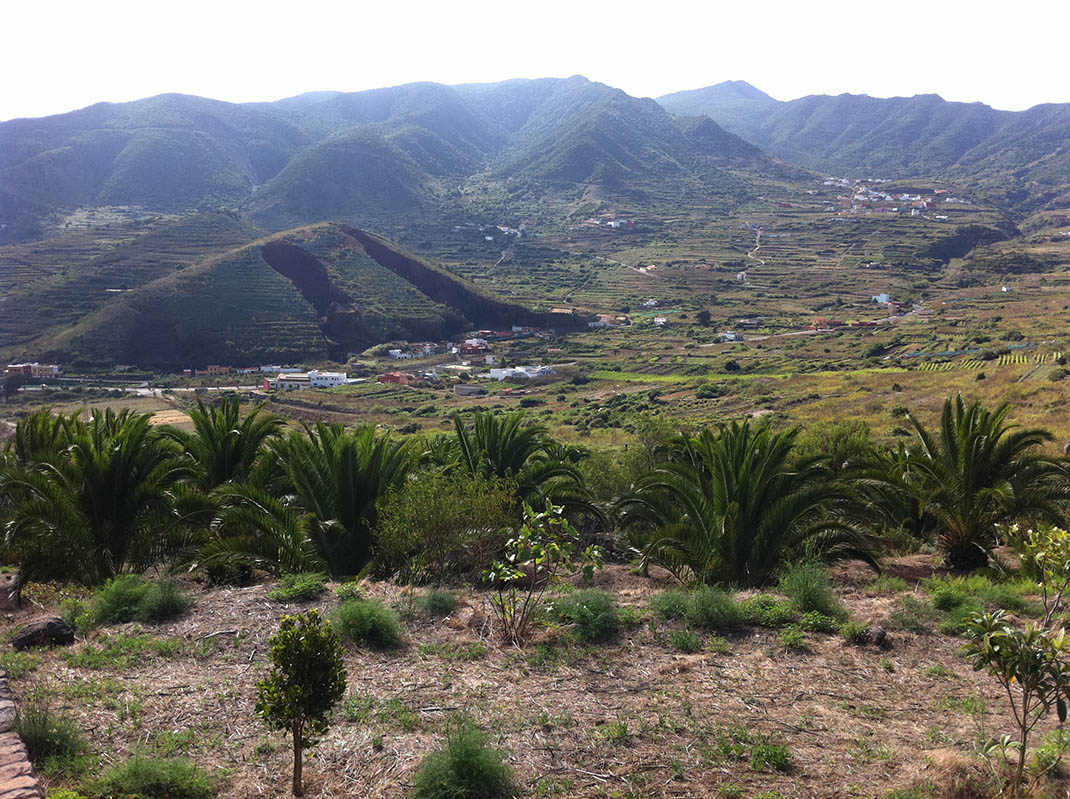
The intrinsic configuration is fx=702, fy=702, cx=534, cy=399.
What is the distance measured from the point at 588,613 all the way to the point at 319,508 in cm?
439

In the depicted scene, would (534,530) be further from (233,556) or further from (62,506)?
(62,506)

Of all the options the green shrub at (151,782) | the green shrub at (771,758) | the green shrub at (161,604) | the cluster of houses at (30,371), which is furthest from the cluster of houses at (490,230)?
the green shrub at (151,782)

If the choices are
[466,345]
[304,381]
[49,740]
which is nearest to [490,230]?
[466,345]

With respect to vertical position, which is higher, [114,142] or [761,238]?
[114,142]

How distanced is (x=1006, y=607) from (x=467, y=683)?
16.0 ft

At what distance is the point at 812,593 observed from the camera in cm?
635

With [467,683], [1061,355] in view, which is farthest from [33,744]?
[1061,355]

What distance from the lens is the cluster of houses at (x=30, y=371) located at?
61.5 m

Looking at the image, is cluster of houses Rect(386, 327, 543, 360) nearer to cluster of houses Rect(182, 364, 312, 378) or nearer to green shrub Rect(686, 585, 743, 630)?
cluster of houses Rect(182, 364, 312, 378)

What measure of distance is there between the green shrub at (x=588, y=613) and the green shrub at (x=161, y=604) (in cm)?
346

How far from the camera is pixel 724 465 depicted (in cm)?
795

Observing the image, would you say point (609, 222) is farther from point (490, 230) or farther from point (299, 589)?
point (299, 589)

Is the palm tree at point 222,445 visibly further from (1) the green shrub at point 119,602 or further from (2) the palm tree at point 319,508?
(1) the green shrub at point 119,602

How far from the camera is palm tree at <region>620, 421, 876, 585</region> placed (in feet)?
25.8
